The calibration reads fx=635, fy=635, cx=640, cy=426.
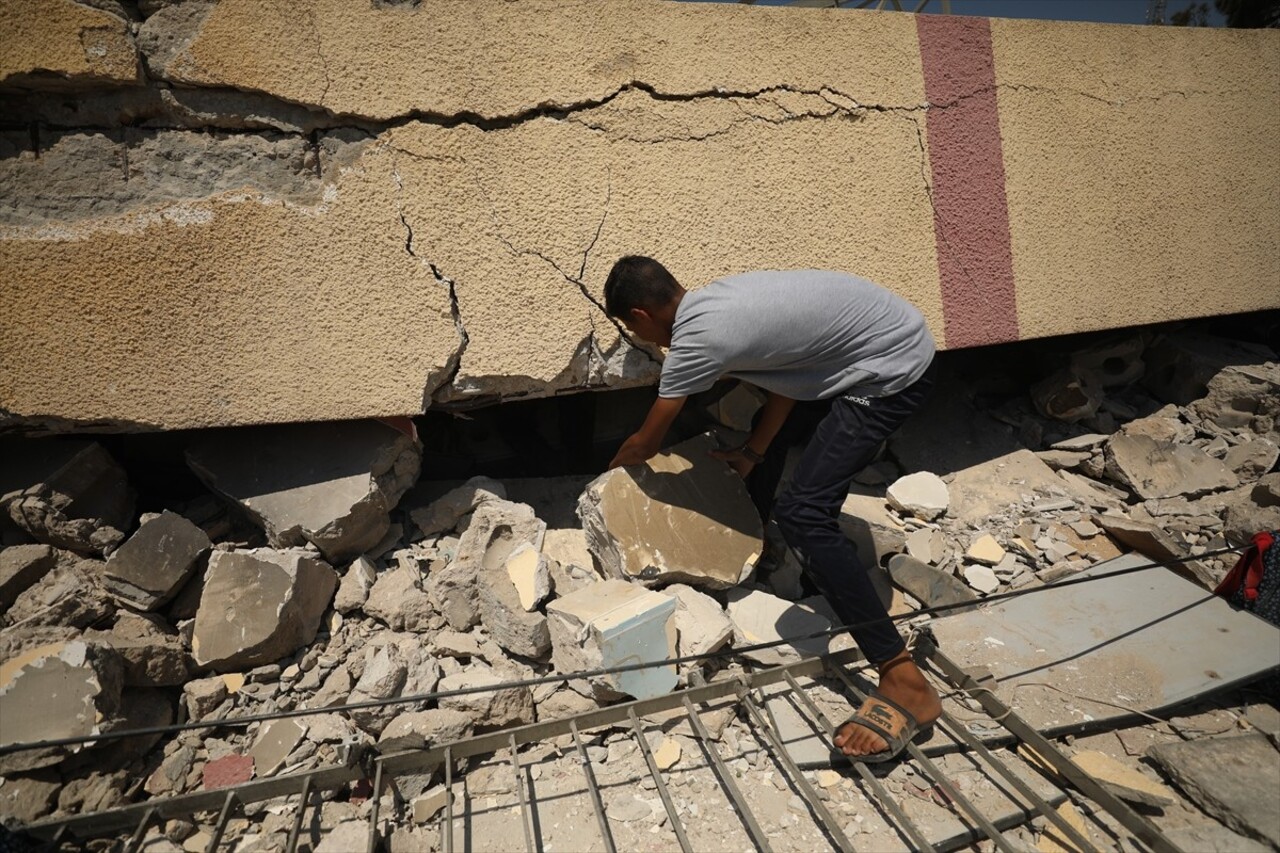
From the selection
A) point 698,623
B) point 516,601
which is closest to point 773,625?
point 698,623

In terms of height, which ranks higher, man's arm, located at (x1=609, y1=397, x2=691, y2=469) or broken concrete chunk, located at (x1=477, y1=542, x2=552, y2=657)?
man's arm, located at (x1=609, y1=397, x2=691, y2=469)

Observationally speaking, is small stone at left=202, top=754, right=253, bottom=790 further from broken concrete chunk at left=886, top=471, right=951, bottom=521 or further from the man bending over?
broken concrete chunk at left=886, top=471, right=951, bottom=521

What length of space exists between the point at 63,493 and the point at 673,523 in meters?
1.86

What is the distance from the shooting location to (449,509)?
7.53 ft

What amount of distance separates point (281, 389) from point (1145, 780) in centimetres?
276

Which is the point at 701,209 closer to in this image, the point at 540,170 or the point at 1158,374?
the point at 540,170

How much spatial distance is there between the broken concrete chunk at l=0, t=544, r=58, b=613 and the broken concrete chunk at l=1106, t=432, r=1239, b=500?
13.5 feet

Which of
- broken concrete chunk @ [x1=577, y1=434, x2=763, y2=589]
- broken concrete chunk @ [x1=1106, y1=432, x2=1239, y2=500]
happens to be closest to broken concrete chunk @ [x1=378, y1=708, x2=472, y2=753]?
broken concrete chunk @ [x1=577, y1=434, x2=763, y2=589]

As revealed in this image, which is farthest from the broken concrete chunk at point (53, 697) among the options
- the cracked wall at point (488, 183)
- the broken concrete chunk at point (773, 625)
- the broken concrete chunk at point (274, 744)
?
the broken concrete chunk at point (773, 625)

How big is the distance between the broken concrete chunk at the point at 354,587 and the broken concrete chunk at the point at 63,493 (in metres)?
0.67

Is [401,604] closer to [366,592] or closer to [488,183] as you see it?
[366,592]

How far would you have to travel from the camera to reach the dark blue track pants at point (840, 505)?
180 cm

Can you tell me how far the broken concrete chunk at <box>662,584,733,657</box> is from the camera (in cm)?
198

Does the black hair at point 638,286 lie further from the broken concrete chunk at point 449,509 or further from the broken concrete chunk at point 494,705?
the broken concrete chunk at point 494,705
